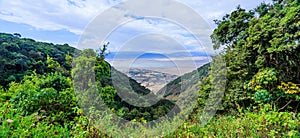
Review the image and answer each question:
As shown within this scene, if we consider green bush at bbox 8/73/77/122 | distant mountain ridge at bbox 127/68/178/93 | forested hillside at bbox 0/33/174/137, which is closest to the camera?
forested hillside at bbox 0/33/174/137

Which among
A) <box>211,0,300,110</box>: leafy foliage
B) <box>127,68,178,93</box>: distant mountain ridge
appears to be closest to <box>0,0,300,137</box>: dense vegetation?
<box>211,0,300,110</box>: leafy foliage

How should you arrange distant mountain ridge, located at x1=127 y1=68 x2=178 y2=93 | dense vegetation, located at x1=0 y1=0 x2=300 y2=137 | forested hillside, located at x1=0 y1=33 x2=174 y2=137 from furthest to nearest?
distant mountain ridge, located at x1=127 y1=68 x2=178 y2=93 → dense vegetation, located at x1=0 y1=0 x2=300 y2=137 → forested hillside, located at x1=0 y1=33 x2=174 y2=137

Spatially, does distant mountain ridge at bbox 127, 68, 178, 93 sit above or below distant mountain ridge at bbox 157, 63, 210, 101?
above

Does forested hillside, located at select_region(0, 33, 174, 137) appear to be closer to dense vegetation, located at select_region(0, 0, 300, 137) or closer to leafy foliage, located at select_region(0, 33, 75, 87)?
dense vegetation, located at select_region(0, 0, 300, 137)

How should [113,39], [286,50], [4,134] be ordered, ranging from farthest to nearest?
[286,50] → [113,39] → [4,134]

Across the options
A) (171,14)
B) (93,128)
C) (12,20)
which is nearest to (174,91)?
(171,14)

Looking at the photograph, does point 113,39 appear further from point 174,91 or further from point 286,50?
point 286,50

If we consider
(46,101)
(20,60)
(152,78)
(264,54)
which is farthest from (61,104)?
(20,60)

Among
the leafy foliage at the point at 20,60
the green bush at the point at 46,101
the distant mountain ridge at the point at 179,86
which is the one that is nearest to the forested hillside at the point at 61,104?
the green bush at the point at 46,101

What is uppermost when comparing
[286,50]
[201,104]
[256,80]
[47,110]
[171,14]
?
[171,14]
